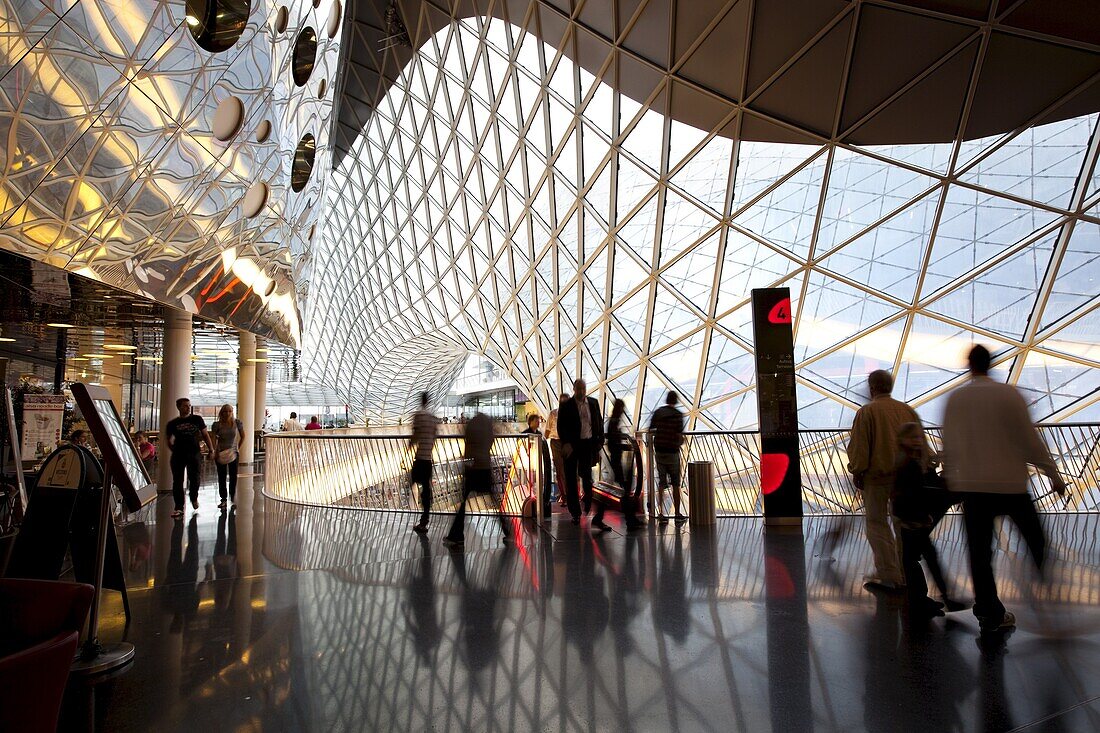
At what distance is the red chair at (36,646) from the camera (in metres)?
2.23

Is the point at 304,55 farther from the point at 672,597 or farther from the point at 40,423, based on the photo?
the point at 672,597

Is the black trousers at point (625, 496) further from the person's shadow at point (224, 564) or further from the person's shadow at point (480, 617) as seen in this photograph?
the person's shadow at point (224, 564)

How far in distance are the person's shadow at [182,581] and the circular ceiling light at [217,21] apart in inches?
402

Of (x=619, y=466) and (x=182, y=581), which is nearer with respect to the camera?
(x=182, y=581)

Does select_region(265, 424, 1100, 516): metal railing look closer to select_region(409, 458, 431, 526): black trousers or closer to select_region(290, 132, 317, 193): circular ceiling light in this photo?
select_region(409, 458, 431, 526): black trousers

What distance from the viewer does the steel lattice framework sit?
1488 cm

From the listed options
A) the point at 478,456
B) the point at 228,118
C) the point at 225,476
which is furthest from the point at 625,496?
the point at 228,118

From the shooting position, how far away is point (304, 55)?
19594mm

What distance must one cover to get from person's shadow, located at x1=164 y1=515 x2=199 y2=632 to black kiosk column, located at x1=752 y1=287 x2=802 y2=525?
8.42 m

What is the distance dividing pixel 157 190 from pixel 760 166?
48.7 ft

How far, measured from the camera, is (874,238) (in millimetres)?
16656

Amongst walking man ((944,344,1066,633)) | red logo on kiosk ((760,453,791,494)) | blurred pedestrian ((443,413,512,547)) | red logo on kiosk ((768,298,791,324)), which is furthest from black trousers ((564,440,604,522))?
walking man ((944,344,1066,633))

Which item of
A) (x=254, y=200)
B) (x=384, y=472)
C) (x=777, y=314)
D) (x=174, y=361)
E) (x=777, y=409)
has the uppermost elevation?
(x=254, y=200)

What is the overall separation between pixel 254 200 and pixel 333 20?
7.15m
